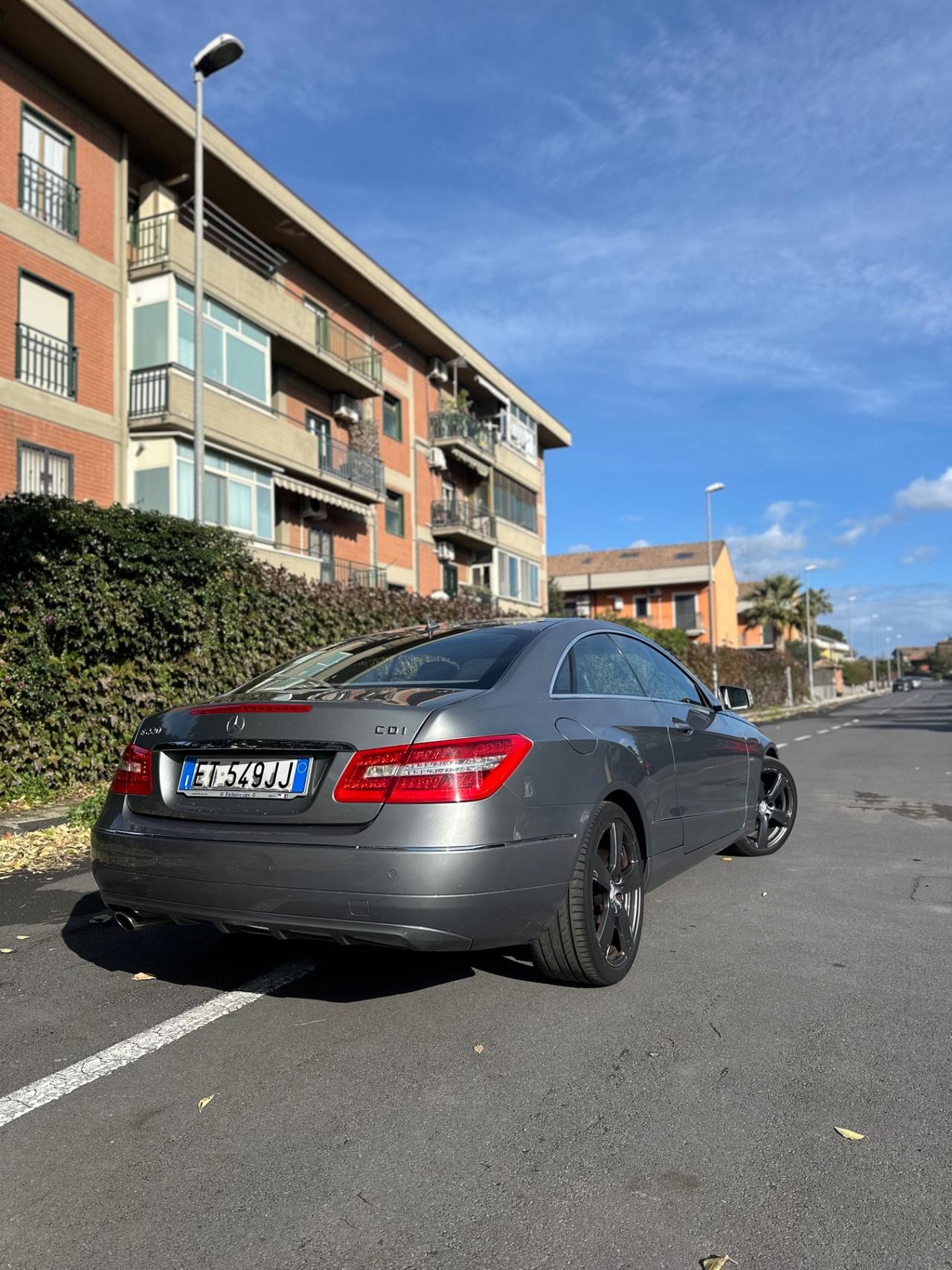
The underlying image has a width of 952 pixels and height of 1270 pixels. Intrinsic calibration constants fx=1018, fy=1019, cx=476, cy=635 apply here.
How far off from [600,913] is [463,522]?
2851 centimetres

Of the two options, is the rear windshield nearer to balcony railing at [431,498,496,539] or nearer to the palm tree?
balcony railing at [431,498,496,539]

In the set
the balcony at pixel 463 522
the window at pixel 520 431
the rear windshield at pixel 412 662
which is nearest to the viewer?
the rear windshield at pixel 412 662

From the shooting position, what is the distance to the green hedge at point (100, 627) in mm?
9156

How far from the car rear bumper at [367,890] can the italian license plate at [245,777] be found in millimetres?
192

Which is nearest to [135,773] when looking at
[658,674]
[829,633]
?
[658,674]

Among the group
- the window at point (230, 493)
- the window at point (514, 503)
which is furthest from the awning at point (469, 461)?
the window at point (230, 493)

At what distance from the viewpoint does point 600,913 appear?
3912mm

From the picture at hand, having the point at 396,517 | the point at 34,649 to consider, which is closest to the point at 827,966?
the point at 34,649

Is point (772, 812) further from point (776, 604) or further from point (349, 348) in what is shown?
point (776, 604)

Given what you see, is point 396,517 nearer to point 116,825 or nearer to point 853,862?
point 853,862

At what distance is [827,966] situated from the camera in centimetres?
421

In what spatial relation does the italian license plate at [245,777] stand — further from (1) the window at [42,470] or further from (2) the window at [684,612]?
(2) the window at [684,612]

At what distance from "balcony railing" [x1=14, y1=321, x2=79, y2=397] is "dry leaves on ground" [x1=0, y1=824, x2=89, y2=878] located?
1139 cm

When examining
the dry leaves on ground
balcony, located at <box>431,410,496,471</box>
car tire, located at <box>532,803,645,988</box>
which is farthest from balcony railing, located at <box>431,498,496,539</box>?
car tire, located at <box>532,803,645,988</box>
